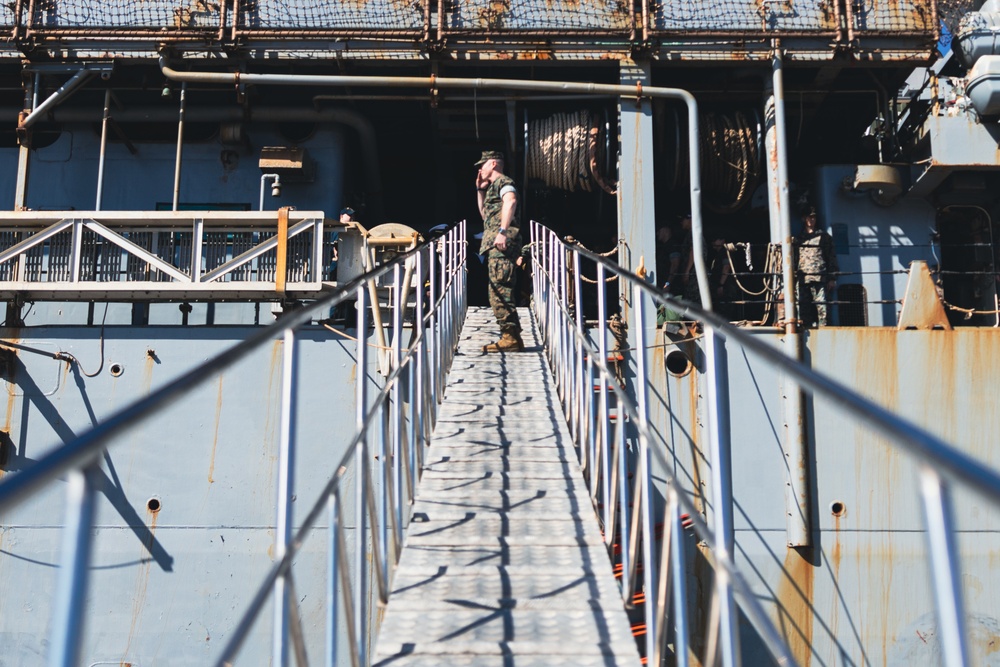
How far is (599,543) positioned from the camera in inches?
152

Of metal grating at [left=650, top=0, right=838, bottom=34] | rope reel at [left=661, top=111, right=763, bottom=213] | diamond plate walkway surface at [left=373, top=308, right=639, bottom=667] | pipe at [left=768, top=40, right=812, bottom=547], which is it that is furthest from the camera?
rope reel at [left=661, top=111, right=763, bottom=213]

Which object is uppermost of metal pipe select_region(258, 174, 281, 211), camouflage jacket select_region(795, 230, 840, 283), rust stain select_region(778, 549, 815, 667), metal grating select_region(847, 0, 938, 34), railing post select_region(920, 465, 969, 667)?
metal grating select_region(847, 0, 938, 34)

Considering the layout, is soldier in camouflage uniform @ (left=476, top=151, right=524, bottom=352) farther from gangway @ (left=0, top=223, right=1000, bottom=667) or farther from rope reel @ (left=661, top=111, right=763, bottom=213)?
rope reel @ (left=661, top=111, right=763, bottom=213)

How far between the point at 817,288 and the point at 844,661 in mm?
4047

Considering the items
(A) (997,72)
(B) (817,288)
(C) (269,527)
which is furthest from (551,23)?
(C) (269,527)

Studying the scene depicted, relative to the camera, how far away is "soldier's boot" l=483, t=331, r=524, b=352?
7.47 metres

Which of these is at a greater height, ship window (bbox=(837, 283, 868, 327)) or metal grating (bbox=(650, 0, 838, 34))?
Result: metal grating (bbox=(650, 0, 838, 34))

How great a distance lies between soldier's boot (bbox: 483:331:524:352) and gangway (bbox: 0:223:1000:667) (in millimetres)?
744

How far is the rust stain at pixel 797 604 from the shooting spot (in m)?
8.12

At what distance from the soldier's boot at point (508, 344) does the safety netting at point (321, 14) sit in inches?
188

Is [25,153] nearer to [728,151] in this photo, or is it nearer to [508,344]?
[508,344]

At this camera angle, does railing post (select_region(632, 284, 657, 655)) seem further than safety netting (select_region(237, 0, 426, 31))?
No

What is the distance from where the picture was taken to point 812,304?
32.6 feet

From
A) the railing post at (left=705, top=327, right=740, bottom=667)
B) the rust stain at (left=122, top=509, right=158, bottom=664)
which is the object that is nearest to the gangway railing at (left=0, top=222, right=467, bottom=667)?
the railing post at (left=705, top=327, right=740, bottom=667)
